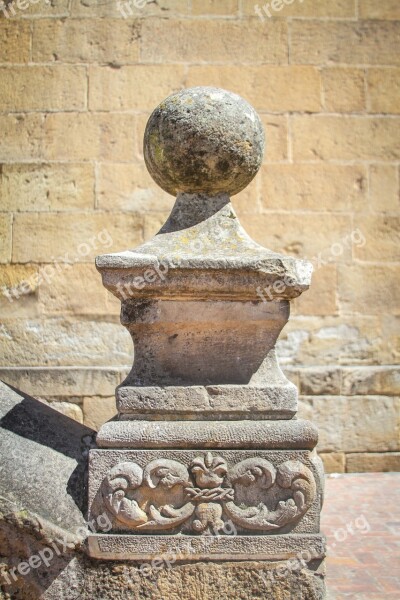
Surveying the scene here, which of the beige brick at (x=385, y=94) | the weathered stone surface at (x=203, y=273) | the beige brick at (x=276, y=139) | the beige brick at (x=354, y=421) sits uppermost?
the beige brick at (x=385, y=94)

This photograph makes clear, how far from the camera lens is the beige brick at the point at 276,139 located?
215 inches

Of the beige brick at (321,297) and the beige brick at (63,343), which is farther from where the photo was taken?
the beige brick at (321,297)

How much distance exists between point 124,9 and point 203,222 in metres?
3.74

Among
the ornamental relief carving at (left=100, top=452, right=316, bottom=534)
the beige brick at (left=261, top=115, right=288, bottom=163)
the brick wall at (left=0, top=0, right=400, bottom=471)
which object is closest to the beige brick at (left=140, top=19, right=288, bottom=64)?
the brick wall at (left=0, top=0, right=400, bottom=471)

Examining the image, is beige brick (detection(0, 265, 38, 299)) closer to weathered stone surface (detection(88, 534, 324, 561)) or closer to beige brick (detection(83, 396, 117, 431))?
beige brick (detection(83, 396, 117, 431))

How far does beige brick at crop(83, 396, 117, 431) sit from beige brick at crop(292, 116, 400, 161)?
2.63 m

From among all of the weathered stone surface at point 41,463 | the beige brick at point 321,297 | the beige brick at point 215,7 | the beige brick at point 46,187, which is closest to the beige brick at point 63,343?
the beige brick at point 46,187

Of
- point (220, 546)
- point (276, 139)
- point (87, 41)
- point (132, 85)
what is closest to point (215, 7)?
point (132, 85)

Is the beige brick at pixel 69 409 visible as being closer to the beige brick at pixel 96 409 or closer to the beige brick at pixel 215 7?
the beige brick at pixel 96 409

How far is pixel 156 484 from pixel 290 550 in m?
0.52

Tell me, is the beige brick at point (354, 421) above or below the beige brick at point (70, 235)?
below

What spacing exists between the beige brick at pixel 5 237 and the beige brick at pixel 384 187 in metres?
3.08

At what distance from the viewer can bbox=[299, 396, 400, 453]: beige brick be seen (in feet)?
17.2

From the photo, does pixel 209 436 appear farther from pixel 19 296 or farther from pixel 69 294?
pixel 19 296
